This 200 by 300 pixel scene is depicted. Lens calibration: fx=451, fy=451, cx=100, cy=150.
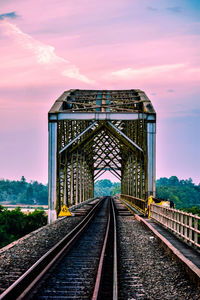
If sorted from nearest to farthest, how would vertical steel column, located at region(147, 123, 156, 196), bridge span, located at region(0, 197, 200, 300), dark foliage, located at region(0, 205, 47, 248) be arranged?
bridge span, located at region(0, 197, 200, 300)
vertical steel column, located at region(147, 123, 156, 196)
dark foliage, located at region(0, 205, 47, 248)

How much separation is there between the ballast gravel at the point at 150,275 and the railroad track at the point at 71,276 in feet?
0.99

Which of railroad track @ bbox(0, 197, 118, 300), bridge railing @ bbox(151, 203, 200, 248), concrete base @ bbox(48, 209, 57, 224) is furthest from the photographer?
concrete base @ bbox(48, 209, 57, 224)

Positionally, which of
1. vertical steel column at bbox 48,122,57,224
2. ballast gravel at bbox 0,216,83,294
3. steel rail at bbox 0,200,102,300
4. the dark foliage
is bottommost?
the dark foliage

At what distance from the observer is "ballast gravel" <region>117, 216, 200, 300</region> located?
8.41m

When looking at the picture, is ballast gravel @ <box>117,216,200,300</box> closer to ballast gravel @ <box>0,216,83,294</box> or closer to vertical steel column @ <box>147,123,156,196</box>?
ballast gravel @ <box>0,216,83,294</box>

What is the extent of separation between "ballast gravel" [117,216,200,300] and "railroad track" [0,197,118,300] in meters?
0.30

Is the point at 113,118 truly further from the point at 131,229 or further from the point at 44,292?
the point at 44,292

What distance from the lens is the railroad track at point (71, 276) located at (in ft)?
26.8

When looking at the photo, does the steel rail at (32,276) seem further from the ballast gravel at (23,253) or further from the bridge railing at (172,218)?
the bridge railing at (172,218)

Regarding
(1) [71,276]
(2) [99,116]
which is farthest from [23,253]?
(2) [99,116]

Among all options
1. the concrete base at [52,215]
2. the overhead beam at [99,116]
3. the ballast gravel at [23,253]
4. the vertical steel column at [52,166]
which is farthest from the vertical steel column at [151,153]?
the ballast gravel at [23,253]

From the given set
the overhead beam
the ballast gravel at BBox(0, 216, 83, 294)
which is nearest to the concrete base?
the overhead beam

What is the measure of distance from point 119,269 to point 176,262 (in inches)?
61.8

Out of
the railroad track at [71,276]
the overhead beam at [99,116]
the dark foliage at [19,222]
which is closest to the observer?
the railroad track at [71,276]
